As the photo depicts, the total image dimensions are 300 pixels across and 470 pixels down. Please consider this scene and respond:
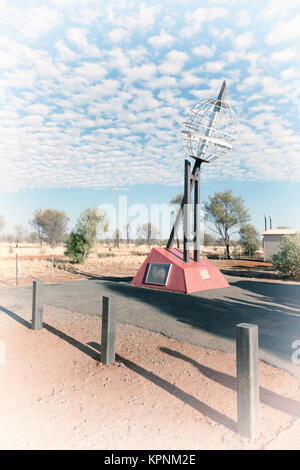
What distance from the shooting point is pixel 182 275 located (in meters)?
8.71

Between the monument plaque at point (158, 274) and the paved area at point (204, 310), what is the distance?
51 cm

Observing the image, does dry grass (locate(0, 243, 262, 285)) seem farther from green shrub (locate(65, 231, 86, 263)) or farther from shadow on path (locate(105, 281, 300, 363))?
shadow on path (locate(105, 281, 300, 363))

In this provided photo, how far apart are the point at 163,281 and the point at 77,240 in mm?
13577

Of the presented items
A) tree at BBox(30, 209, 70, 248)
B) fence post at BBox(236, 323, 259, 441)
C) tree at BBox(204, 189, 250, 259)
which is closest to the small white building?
tree at BBox(204, 189, 250, 259)

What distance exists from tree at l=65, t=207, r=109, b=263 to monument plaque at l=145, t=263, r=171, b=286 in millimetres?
12437

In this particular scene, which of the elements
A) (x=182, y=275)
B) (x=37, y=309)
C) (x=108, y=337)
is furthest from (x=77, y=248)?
(x=108, y=337)

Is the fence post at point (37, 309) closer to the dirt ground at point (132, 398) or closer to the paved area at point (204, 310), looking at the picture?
the dirt ground at point (132, 398)

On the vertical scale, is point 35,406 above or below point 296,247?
below

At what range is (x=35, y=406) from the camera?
2.85m

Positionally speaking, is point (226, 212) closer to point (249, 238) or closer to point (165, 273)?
point (249, 238)

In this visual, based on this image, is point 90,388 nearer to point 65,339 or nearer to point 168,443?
point 168,443

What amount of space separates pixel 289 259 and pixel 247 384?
499 inches

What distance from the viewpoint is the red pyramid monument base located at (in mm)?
8680
